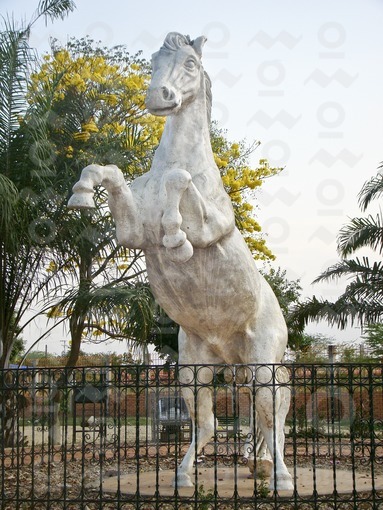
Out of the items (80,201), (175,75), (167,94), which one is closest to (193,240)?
(80,201)

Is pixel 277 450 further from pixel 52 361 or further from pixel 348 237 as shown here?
pixel 52 361

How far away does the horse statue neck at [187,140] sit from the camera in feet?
19.4

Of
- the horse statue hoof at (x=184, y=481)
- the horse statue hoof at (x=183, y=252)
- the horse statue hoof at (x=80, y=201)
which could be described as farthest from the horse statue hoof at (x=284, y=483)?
the horse statue hoof at (x=80, y=201)

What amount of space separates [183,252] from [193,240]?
10.2 inches

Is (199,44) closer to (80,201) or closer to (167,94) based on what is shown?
(167,94)

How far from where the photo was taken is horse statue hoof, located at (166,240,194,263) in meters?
5.49

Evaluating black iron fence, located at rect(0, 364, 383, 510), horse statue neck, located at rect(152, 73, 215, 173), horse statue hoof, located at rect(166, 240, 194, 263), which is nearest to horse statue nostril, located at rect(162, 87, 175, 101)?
horse statue neck, located at rect(152, 73, 215, 173)

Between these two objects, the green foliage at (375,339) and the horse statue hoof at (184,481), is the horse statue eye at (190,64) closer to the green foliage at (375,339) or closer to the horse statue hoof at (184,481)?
the horse statue hoof at (184,481)

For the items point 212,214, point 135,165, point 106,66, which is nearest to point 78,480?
point 212,214

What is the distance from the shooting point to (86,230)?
33.5ft

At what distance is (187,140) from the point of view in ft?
19.6

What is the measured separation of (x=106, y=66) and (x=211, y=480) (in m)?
9.52

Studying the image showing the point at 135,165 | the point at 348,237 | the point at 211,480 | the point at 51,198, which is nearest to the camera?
the point at 211,480

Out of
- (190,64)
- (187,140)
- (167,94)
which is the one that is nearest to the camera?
(167,94)
